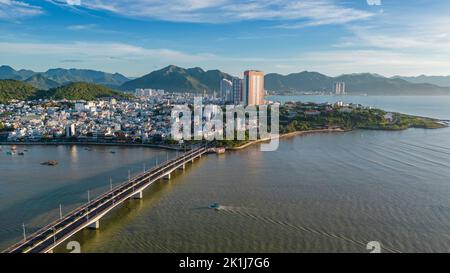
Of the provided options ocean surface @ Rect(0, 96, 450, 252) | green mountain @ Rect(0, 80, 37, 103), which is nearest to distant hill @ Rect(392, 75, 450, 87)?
green mountain @ Rect(0, 80, 37, 103)

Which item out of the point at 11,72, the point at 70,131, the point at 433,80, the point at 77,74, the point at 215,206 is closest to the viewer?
the point at 215,206

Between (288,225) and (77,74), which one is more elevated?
(77,74)

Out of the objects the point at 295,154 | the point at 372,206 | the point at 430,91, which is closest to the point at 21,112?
the point at 295,154

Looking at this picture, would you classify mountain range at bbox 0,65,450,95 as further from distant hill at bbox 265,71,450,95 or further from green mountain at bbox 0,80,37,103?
green mountain at bbox 0,80,37,103

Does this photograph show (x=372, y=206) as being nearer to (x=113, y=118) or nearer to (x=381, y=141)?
(x=381, y=141)

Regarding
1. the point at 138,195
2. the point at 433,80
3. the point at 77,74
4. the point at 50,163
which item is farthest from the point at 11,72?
the point at 433,80

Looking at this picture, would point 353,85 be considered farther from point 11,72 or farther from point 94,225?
point 11,72
